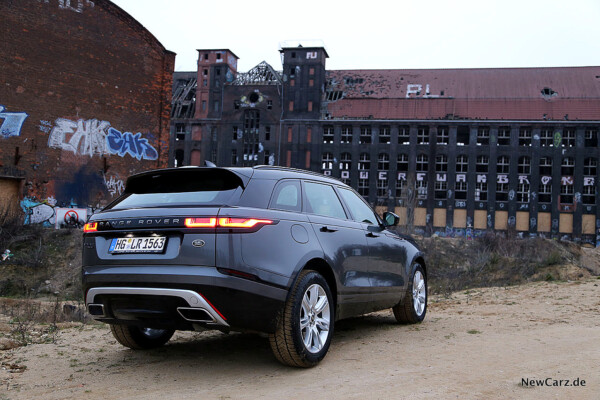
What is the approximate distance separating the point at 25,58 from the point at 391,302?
20.0 meters

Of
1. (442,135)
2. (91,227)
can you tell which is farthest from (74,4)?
(442,135)

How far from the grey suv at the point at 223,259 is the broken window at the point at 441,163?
56938 mm

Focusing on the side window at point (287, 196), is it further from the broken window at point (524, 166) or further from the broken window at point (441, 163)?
the broken window at point (524, 166)

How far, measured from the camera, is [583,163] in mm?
57844

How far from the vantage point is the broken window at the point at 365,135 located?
62.1m

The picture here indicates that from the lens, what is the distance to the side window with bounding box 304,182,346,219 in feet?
17.7

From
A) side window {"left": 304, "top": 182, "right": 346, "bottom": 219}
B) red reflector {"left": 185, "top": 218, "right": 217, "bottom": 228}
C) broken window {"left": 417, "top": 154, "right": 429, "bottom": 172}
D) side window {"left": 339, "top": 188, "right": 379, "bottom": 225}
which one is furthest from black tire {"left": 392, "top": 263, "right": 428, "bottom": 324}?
broken window {"left": 417, "top": 154, "right": 429, "bottom": 172}

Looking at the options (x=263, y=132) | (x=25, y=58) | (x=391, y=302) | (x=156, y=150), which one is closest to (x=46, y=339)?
(x=391, y=302)

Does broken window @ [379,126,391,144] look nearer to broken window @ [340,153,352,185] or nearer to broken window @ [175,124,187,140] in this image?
broken window @ [340,153,352,185]

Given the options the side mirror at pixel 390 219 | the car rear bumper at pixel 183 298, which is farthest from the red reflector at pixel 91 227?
the side mirror at pixel 390 219

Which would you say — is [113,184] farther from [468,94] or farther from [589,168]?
[589,168]

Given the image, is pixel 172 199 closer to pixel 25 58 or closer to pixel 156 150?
pixel 25 58

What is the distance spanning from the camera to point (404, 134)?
61344 mm

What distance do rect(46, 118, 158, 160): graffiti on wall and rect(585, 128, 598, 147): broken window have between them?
160ft
